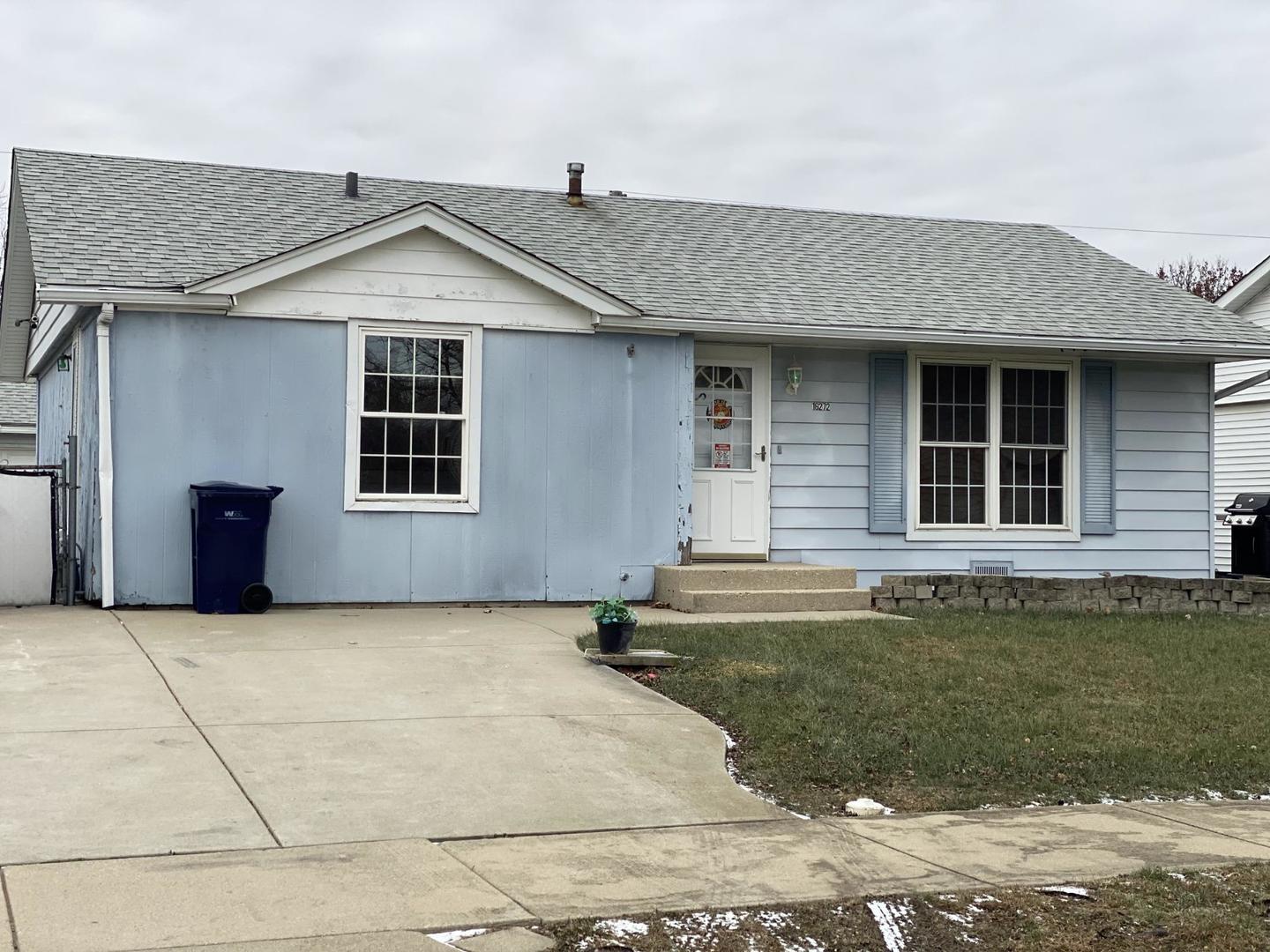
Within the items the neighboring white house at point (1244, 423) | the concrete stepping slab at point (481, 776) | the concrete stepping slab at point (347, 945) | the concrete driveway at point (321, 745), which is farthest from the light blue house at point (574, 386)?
the concrete stepping slab at point (347, 945)

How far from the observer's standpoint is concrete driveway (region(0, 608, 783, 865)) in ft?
18.3

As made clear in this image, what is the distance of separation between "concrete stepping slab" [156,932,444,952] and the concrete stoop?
814 cm

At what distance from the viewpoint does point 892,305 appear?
14562 mm

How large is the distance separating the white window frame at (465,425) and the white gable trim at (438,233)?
70 cm

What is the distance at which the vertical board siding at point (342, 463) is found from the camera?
11.7 meters

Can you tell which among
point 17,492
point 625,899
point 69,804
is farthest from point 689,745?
point 17,492

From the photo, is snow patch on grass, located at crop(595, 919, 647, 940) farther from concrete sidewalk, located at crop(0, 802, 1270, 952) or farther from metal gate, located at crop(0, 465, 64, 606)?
metal gate, located at crop(0, 465, 64, 606)

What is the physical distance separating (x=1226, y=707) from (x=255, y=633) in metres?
6.80

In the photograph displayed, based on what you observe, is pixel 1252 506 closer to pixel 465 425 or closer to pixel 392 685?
pixel 465 425

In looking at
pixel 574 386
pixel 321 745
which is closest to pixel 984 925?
pixel 321 745

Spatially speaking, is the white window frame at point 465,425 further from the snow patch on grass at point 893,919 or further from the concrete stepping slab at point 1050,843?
the snow patch on grass at point 893,919

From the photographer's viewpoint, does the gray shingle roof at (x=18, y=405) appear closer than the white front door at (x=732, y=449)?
No

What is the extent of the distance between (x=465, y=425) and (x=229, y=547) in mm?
2427

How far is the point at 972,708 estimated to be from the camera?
8125 mm
